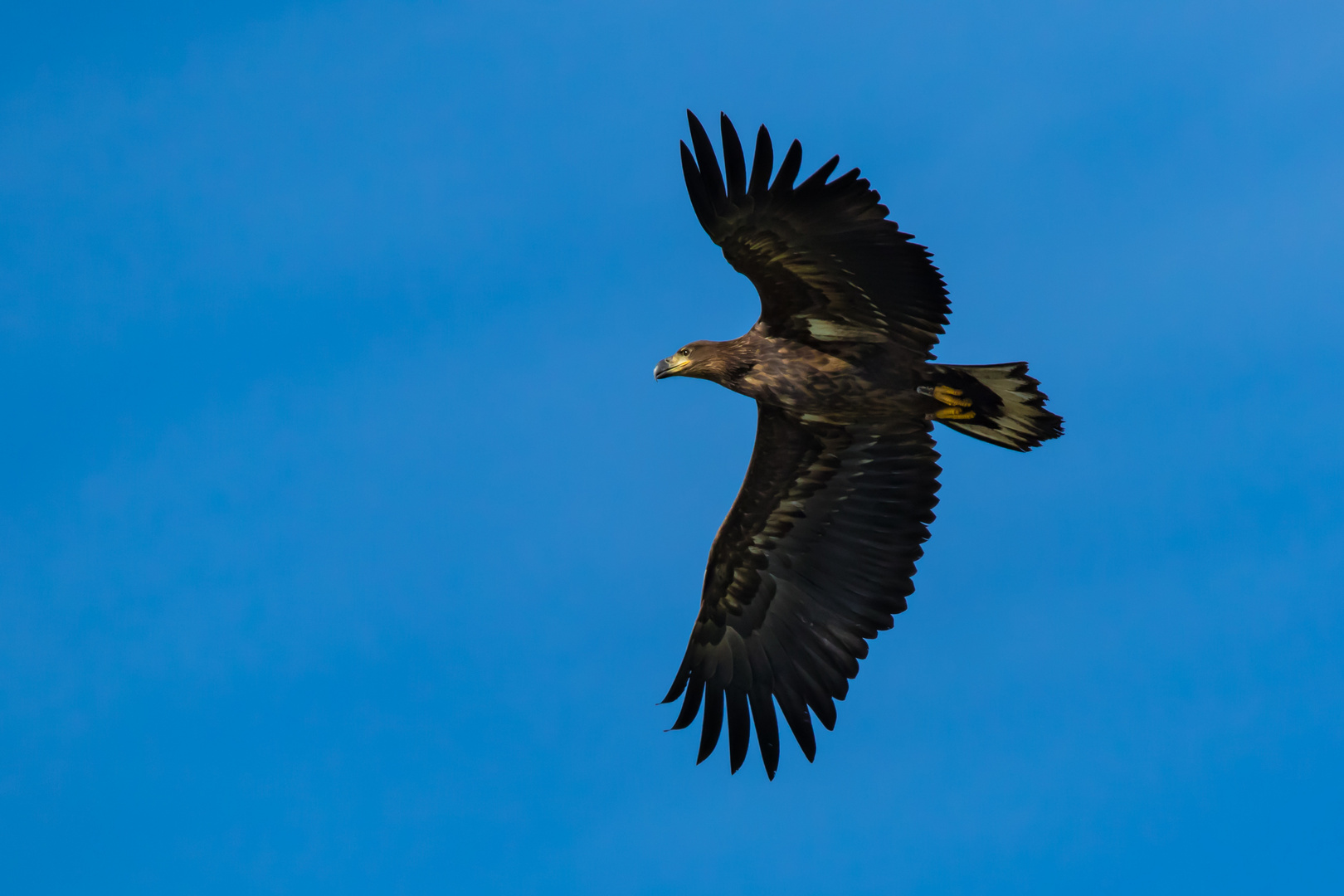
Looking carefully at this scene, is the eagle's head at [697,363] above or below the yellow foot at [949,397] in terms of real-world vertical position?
above

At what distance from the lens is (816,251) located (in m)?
11.1

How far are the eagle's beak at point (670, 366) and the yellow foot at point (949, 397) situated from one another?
2.07m

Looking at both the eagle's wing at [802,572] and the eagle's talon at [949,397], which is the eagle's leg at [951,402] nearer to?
the eagle's talon at [949,397]

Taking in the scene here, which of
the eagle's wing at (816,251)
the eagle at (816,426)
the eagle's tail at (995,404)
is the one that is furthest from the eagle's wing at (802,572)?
the eagle's wing at (816,251)

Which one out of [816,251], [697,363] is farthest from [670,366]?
[816,251]

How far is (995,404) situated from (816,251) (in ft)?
6.74

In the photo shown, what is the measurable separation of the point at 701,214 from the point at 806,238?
822 mm

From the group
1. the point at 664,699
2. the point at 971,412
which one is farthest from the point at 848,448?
the point at 664,699

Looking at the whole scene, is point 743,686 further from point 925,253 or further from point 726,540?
point 925,253

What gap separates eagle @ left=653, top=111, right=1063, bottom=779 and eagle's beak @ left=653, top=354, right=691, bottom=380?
0.02 meters

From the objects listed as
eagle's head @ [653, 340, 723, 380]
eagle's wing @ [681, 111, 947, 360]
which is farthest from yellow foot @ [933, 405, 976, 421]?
eagle's head @ [653, 340, 723, 380]

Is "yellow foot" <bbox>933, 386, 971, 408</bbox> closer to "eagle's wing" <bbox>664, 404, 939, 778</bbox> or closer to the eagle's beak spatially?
"eagle's wing" <bbox>664, 404, 939, 778</bbox>

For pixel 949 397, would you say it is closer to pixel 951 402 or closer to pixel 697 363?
pixel 951 402

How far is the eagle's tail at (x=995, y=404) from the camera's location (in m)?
11.7
